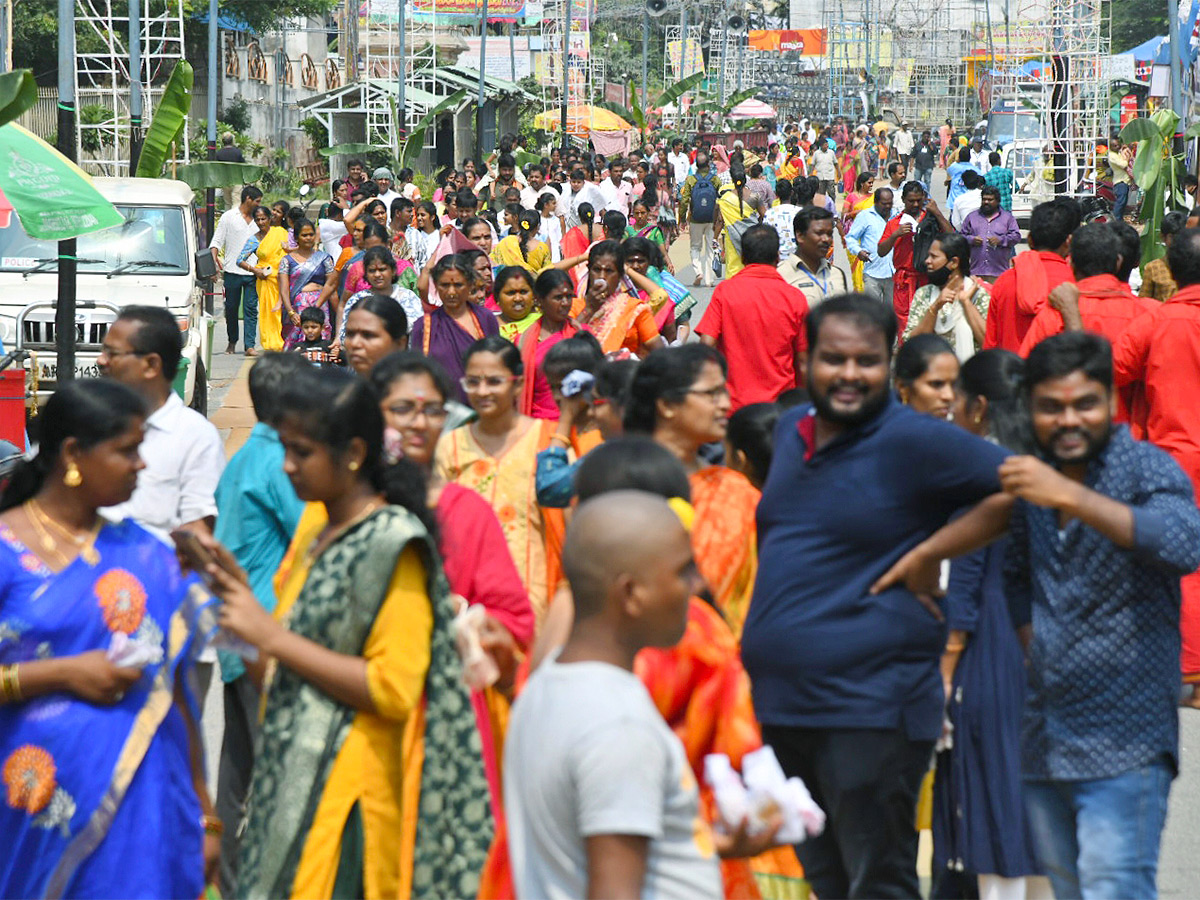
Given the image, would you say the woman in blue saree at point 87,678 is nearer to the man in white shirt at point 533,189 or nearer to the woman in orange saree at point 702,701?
the woman in orange saree at point 702,701

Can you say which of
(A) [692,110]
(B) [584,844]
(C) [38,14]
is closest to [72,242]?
(B) [584,844]

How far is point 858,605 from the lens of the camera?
4.01m

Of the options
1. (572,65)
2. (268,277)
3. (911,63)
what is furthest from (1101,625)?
(911,63)

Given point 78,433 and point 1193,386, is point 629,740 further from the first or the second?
Result: point 1193,386

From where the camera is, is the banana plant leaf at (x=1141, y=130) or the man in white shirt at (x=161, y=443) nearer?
the man in white shirt at (x=161, y=443)

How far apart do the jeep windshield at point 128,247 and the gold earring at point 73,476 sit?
9901 mm

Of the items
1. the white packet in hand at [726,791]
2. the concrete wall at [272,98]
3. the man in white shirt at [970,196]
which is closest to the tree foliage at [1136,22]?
the concrete wall at [272,98]

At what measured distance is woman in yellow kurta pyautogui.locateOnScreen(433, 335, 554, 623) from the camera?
5.69m

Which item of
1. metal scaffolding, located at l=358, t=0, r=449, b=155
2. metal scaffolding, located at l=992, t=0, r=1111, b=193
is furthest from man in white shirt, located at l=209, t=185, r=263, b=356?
metal scaffolding, located at l=992, t=0, r=1111, b=193

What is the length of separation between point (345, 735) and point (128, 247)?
10.8 m

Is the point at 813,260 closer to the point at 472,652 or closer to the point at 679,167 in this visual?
the point at 472,652

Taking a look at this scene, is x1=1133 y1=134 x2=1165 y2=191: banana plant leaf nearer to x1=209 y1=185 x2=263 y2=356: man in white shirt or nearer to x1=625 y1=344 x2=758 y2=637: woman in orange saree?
x1=209 y1=185 x2=263 y2=356: man in white shirt

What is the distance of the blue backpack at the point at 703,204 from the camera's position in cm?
2417

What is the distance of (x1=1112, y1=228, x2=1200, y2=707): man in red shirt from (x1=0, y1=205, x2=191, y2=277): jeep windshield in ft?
27.2
